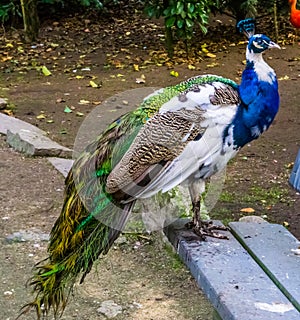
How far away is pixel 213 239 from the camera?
2.57 meters

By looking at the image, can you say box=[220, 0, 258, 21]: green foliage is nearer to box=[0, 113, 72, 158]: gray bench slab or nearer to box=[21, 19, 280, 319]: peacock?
box=[0, 113, 72, 158]: gray bench slab

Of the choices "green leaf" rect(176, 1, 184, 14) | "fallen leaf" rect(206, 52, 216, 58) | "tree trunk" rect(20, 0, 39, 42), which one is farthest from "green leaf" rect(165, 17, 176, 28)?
"tree trunk" rect(20, 0, 39, 42)

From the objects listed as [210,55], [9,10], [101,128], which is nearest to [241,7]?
[210,55]

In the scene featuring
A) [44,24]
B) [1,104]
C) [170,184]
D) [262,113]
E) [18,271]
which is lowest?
[44,24]

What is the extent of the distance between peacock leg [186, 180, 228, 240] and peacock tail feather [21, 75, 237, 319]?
280 millimetres

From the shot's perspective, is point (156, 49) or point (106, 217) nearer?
point (106, 217)

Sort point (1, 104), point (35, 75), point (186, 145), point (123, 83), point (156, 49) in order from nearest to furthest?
1. point (186, 145)
2. point (1, 104)
3. point (123, 83)
4. point (35, 75)
5. point (156, 49)

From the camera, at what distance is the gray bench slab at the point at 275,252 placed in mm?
2207

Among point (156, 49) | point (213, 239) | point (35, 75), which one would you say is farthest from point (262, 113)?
point (156, 49)

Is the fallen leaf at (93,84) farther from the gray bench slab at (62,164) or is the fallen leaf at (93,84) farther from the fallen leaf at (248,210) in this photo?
the fallen leaf at (248,210)

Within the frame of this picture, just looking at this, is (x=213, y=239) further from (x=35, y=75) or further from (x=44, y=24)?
(x=44, y=24)

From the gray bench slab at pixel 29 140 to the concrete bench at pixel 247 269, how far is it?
90.6 inches

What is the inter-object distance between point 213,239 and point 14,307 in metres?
1.04

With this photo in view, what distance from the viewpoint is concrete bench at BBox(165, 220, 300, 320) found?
2.09m
